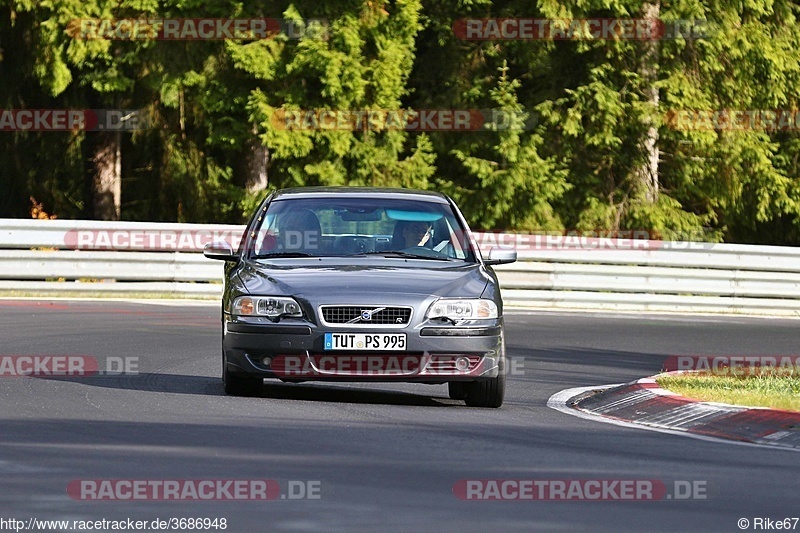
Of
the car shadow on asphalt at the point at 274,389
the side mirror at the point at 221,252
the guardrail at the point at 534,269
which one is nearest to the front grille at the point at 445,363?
the car shadow on asphalt at the point at 274,389

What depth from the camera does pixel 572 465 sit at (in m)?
8.95

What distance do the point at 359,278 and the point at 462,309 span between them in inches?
29.5

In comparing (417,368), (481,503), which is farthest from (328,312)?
(481,503)

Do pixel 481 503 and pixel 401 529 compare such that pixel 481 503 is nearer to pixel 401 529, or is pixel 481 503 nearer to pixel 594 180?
pixel 401 529

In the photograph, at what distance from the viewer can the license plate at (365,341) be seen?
11.4 meters

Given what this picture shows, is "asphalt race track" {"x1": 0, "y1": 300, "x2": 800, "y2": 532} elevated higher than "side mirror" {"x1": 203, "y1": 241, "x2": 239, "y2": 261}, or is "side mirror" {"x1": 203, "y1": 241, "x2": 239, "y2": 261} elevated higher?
"side mirror" {"x1": 203, "y1": 241, "x2": 239, "y2": 261}

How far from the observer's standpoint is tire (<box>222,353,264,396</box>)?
12016mm

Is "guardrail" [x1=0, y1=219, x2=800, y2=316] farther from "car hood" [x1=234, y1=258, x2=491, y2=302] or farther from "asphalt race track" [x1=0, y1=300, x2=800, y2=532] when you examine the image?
"car hood" [x1=234, y1=258, x2=491, y2=302]

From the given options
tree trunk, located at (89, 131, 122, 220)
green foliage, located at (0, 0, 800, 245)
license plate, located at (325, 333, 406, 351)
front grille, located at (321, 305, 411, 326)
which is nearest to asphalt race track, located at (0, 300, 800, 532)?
license plate, located at (325, 333, 406, 351)

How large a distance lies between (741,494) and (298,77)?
23.7 m

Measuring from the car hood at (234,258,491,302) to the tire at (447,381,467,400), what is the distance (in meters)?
0.83

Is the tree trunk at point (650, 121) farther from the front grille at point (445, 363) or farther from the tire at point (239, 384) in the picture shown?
the front grille at point (445, 363)

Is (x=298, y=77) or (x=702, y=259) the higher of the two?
(x=298, y=77)

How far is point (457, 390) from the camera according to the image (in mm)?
12461
